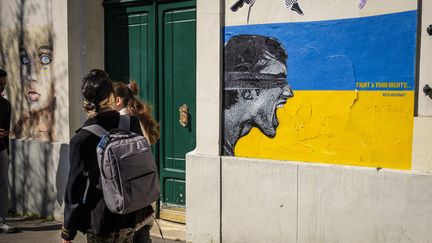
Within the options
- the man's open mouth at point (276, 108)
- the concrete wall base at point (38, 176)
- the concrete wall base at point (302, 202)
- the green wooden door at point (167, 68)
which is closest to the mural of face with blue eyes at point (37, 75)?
the concrete wall base at point (38, 176)

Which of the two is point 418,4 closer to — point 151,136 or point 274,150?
point 274,150

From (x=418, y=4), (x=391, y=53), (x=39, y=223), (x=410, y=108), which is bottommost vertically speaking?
(x=39, y=223)

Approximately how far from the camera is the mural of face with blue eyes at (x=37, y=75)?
6.86m

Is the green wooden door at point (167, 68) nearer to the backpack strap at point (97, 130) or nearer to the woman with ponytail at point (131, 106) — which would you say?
the woman with ponytail at point (131, 106)

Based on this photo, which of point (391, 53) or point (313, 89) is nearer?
point (391, 53)

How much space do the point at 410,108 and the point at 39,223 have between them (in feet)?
15.9

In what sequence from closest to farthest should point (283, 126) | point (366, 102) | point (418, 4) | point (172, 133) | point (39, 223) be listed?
point (418, 4) < point (366, 102) < point (283, 126) < point (172, 133) < point (39, 223)

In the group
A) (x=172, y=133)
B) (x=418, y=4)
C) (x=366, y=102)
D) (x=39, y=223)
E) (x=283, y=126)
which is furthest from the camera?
(x=39, y=223)

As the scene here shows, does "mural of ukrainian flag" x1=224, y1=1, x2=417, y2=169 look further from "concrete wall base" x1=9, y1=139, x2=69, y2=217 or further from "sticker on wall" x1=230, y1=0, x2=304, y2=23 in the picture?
"concrete wall base" x1=9, y1=139, x2=69, y2=217

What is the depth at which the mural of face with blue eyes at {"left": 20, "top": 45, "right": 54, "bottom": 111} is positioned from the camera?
270 inches

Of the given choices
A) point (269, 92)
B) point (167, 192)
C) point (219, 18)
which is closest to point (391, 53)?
point (269, 92)

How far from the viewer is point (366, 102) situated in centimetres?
467

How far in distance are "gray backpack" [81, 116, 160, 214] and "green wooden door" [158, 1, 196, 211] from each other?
2898mm

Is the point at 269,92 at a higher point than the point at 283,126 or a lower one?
higher
